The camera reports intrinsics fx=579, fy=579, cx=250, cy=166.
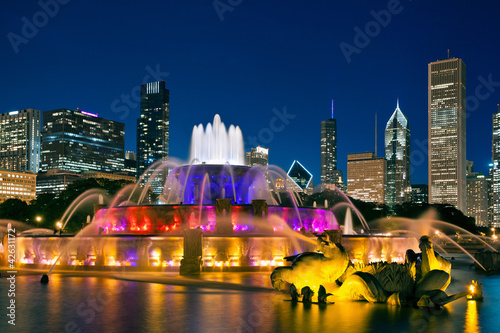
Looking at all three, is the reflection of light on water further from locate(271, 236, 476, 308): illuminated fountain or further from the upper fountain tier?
the upper fountain tier

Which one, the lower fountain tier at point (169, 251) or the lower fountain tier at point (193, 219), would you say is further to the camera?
the lower fountain tier at point (193, 219)

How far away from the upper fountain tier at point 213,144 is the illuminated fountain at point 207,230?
0.08 metres

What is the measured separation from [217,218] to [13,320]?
66.2 feet

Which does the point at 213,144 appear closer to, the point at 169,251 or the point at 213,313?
the point at 169,251

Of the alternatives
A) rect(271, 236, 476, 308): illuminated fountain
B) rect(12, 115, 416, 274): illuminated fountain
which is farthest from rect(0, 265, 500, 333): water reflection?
rect(12, 115, 416, 274): illuminated fountain

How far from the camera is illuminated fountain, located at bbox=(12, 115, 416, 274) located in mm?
28031

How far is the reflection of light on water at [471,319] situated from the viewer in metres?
12.5

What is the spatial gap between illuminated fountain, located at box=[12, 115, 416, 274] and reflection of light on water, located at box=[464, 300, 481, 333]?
6.84 m

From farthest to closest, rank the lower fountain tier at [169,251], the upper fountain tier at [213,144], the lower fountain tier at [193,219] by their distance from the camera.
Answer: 1. the upper fountain tier at [213,144]
2. the lower fountain tier at [193,219]
3. the lower fountain tier at [169,251]

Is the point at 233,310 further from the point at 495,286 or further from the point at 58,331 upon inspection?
the point at 495,286

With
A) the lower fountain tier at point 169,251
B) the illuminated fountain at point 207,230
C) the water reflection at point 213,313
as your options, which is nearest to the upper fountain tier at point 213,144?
the illuminated fountain at point 207,230

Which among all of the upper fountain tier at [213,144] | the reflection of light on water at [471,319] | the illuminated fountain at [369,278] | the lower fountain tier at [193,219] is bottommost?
the reflection of light on water at [471,319]

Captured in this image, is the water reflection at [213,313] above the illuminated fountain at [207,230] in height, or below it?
below

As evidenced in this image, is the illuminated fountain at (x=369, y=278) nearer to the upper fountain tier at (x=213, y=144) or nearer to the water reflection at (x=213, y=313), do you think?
the water reflection at (x=213, y=313)
